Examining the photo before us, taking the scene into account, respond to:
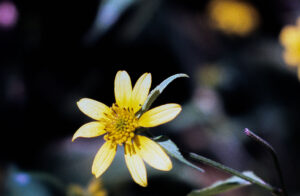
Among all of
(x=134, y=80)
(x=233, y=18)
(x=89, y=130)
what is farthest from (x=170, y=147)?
(x=233, y=18)

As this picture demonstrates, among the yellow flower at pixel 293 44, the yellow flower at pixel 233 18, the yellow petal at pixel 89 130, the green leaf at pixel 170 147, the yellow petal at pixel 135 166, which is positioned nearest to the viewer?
the green leaf at pixel 170 147

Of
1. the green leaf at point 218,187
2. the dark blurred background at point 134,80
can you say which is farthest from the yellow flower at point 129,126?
the dark blurred background at point 134,80

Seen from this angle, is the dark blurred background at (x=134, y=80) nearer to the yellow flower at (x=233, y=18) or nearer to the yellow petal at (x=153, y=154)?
the yellow flower at (x=233, y=18)

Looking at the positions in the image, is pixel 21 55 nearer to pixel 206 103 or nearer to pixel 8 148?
pixel 8 148

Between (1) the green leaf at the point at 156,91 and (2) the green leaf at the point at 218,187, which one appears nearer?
(1) the green leaf at the point at 156,91

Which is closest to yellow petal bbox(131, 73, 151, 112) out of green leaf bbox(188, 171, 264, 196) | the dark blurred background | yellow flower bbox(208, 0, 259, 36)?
green leaf bbox(188, 171, 264, 196)

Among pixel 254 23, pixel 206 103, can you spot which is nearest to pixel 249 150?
pixel 206 103
